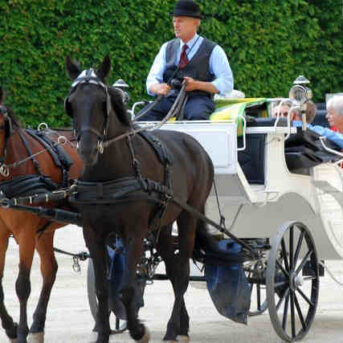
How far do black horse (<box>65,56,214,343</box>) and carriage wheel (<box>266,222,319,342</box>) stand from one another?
748 millimetres

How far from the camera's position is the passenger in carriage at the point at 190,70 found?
8.14 meters

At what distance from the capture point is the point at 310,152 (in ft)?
27.6

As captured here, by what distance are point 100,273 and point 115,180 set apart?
57 centimetres

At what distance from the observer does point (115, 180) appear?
22.4ft

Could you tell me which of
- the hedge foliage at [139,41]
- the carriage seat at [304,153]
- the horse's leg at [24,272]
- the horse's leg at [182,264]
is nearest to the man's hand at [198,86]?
the carriage seat at [304,153]

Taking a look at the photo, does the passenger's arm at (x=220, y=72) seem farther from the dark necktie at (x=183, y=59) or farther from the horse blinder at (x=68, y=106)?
the horse blinder at (x=68, y=106)

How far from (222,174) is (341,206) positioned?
4.26 feet

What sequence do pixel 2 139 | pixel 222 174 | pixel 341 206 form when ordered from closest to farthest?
pixel 2 139 < pixel 222 174 < pixel 341 206

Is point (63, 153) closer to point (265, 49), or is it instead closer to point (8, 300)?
point (8, 300)

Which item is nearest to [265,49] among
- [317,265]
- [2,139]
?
[317,265]

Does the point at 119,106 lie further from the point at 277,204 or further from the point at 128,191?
the point at 277,204

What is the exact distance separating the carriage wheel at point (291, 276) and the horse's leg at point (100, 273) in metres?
1.17

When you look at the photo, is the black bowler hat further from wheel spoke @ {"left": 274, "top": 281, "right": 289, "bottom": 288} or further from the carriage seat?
wheel spoke @ {"left": 274, "top": 281, "right": 289, "bottom": 288}

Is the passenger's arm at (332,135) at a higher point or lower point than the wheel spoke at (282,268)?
A: higher
